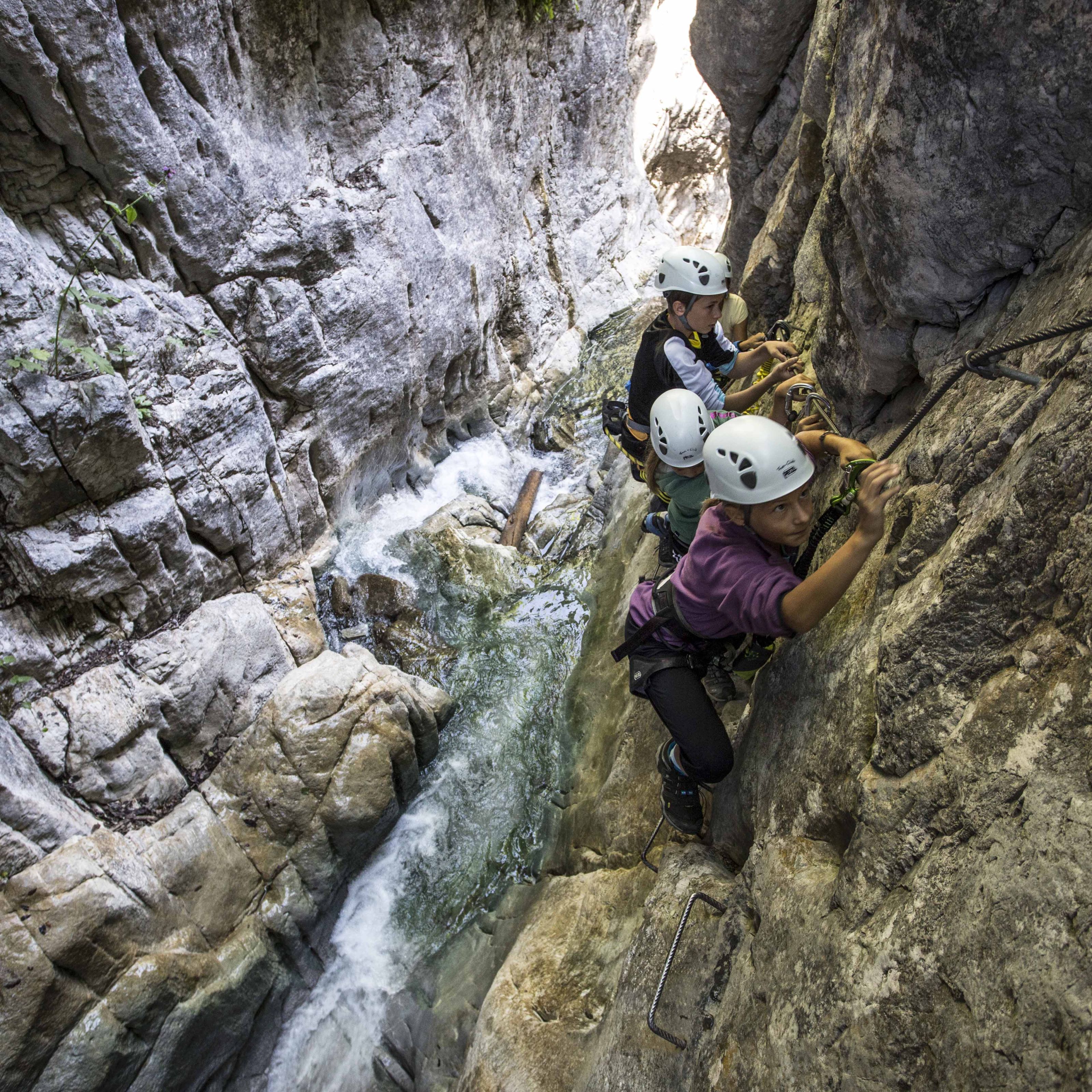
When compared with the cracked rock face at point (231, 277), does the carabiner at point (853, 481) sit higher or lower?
lower

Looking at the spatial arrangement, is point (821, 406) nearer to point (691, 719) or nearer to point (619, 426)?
point (691, 719)

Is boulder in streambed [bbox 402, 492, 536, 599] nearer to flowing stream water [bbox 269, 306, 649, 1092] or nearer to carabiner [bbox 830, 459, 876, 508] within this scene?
flowing stream water [bbox 269, 306, 649, 1092]

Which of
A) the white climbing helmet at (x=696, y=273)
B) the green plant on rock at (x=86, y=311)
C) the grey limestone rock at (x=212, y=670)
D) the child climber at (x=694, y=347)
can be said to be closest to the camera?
the child climber at (x=694, y=347)

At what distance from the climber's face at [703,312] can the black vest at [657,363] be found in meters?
0.09

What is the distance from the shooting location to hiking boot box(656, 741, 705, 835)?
4246mm

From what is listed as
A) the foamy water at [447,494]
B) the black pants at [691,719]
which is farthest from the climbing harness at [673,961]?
the foamy water at [447,494]

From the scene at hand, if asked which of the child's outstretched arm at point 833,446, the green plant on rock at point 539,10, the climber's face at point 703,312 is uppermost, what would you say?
the green plant on rock at point 539,10

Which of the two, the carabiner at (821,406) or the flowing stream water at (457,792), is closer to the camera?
the carabiner at (821,406)

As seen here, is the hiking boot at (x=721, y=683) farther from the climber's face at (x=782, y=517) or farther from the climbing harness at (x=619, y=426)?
the climbing harness at (x=619, y=426)

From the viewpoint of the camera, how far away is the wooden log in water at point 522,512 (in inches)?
381

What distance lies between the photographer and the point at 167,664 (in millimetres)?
6383

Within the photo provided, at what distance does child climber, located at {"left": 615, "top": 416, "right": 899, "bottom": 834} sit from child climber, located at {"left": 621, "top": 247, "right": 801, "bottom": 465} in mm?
1396

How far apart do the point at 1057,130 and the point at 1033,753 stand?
2194mm

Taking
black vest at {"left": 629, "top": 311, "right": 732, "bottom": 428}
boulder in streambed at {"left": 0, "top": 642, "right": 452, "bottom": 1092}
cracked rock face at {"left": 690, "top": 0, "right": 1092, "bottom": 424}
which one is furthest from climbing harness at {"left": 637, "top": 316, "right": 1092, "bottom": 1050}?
boulder in streambed at {"left": 0, "top": 642, "right": 452, "bottom": 1092}
